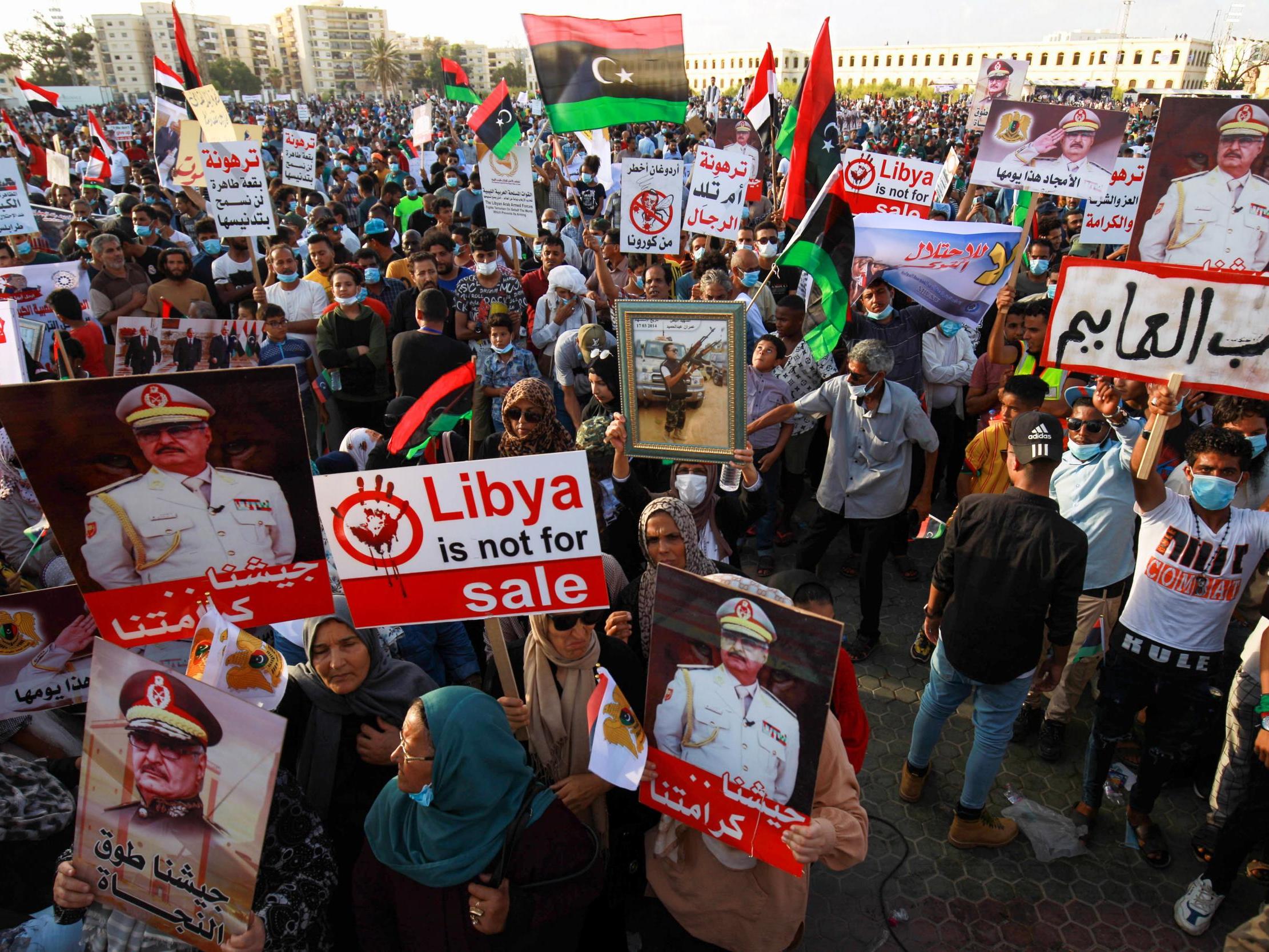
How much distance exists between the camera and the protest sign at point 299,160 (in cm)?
1084

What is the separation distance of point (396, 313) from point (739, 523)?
4.49m

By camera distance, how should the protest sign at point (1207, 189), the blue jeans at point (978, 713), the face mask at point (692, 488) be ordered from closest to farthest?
the blue jeans at point (978, 713) → the protest sign at point (1207, 189) → the face mask at point (692, 488)

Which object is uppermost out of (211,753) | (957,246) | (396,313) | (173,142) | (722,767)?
(173,142)

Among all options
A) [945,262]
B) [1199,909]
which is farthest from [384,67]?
[1199,909]

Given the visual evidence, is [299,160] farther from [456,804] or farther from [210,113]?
[456,804]

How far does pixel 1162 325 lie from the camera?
9.81ft

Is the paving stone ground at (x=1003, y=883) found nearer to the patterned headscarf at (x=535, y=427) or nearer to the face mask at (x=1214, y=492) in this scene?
the face mask at (x=1214, y=492)

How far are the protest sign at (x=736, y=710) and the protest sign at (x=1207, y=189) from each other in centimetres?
332

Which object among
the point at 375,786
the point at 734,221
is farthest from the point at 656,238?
the point at 375,786

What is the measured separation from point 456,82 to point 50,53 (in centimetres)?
9067

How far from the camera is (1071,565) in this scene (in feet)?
10.5

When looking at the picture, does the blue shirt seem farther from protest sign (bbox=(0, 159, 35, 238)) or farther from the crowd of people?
protest sign (bbox=(0, 159, 35, 238))

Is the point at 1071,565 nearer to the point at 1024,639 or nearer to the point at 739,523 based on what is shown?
the point at 1024,639

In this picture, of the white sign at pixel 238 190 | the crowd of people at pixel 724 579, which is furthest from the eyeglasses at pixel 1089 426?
the white sign at pixel 238 190
